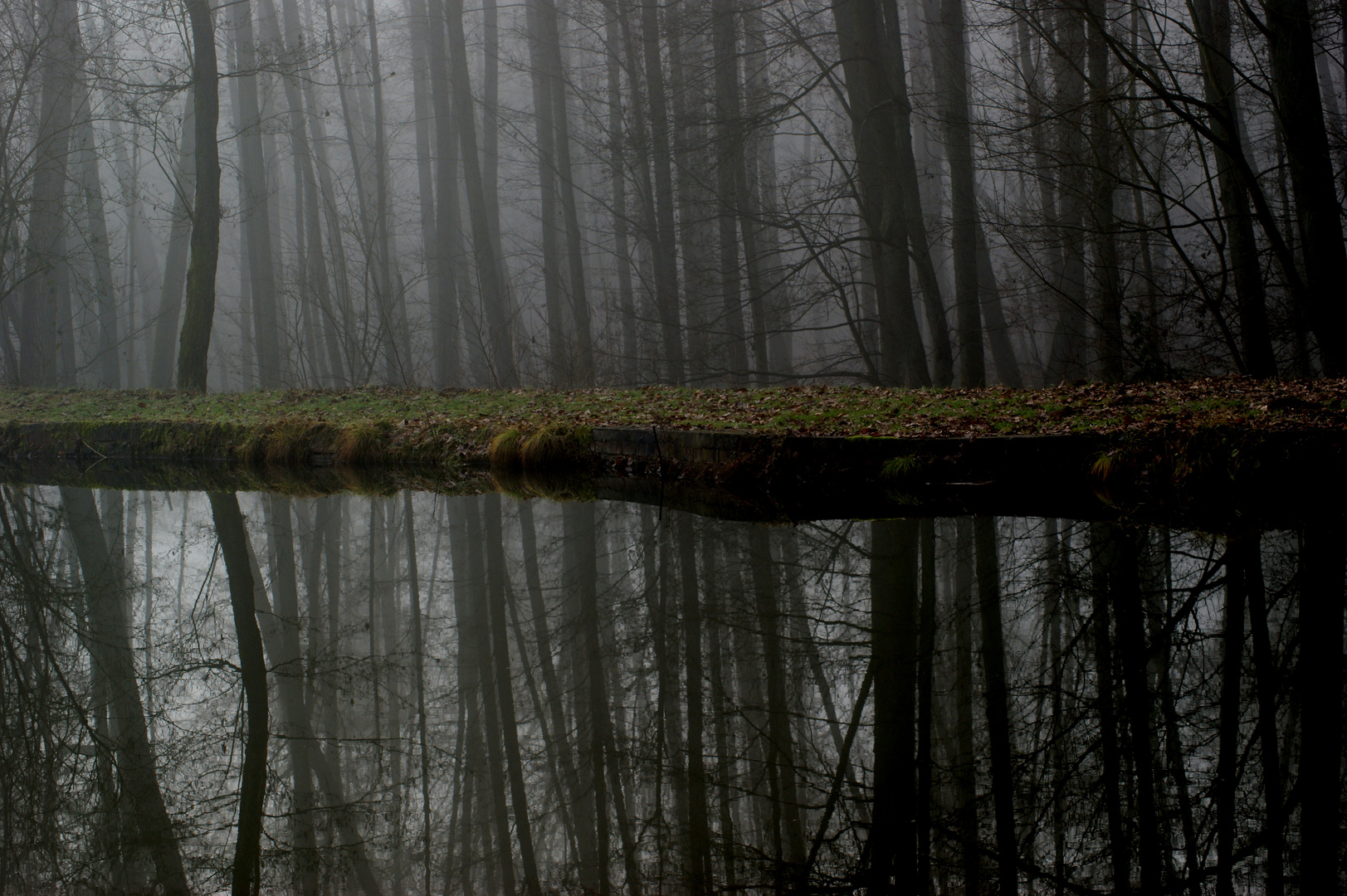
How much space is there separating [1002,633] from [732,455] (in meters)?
3.70

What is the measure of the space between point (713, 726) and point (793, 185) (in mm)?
14406

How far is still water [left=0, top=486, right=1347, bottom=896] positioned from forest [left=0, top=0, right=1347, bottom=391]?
23.5 ft

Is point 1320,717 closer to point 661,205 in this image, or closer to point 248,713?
point 248,713

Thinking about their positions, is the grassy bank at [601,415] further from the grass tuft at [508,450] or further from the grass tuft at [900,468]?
the grass tuft at [900,468]

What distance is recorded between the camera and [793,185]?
51.2ft

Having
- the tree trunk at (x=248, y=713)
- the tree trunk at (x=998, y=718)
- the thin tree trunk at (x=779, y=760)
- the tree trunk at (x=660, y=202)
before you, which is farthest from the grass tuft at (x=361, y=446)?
the tree trunk at (x=660, y=202)

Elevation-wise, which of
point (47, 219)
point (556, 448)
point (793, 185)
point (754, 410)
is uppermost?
point (47, 219)

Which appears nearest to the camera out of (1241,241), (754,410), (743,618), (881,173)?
(743,618)

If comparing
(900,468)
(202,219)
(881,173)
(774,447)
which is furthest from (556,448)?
(202,219)

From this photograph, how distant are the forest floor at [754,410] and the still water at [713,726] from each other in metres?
1.91

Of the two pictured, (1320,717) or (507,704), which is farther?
(507,704)

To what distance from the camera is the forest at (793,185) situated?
9.74 metres

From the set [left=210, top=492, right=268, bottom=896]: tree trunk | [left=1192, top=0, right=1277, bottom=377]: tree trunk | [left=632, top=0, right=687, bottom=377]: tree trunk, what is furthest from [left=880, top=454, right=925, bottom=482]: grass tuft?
[left=632, top=0, right=687, bottom=377]: tree trunk

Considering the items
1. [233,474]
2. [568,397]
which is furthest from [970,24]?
[233,474]
